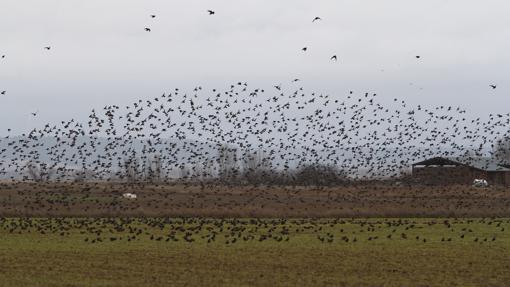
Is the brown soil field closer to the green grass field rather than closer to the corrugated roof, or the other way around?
the green grass field

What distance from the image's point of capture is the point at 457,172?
13350 cm

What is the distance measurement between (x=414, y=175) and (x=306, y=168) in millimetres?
27545

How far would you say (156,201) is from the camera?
8150 centimetres

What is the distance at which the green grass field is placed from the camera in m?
27.7

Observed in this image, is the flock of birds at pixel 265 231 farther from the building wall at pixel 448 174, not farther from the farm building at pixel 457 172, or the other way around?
the farm building at pixel 457 172

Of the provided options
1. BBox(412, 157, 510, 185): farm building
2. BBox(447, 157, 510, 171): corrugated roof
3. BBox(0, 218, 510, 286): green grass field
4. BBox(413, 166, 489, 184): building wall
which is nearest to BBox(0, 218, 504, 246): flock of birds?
BBox(0, 218, 510, 286): green grass field

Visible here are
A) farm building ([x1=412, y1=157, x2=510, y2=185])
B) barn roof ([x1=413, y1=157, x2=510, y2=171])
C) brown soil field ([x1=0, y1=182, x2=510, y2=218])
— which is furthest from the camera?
barn roof ([x1=413, y1=157, x2=510, y2=171])

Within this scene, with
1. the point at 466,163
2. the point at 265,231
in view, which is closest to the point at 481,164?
the point at 466,163

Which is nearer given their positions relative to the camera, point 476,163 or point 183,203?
point 183,203

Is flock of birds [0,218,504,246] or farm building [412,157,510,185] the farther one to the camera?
farm building [412,157,510,185]

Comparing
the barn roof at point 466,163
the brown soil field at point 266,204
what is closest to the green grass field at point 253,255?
the brown soil field at point 266,204

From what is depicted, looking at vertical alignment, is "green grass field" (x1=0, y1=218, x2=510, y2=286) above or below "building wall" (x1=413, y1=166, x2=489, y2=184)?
below

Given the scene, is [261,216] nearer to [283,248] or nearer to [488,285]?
[283,248]

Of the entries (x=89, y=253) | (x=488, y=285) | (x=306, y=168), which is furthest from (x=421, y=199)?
(x=306, y=168)
